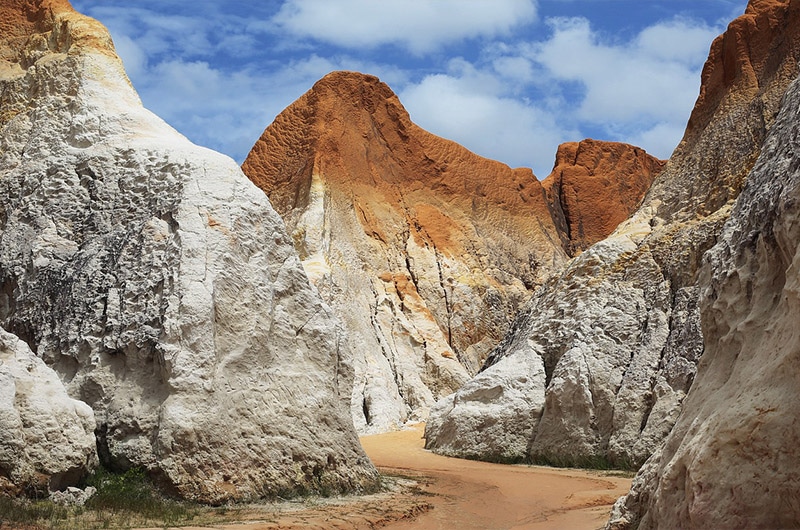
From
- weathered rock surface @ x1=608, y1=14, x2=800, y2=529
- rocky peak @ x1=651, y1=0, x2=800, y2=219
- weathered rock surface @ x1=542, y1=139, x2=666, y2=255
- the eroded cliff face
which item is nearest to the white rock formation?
weathered rock surface @ x1=608, y1=14, x2=800, y2=529

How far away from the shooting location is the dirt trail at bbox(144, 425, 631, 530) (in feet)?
31.9

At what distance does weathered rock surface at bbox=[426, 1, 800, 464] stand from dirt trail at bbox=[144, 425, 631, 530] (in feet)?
4.08

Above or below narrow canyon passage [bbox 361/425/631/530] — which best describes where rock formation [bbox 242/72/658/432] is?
above

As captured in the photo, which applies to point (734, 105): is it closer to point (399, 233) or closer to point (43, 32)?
point (43, 32)

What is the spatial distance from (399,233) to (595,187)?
1355 cm

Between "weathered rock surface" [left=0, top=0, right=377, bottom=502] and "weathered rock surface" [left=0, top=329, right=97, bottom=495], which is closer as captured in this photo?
"weathered rock surface" [left=0, top=329, right=97, bottom=495]

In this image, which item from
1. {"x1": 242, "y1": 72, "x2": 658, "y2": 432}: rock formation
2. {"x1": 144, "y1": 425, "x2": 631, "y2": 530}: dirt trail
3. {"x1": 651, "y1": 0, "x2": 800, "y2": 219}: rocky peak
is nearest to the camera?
{"x1": 144, "y1": 425, "x2": 631, "y2": 530}: dirt trail

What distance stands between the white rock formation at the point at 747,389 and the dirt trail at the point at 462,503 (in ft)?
8.80

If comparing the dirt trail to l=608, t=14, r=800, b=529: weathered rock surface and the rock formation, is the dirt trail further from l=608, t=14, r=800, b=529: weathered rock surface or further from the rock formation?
the rock formation

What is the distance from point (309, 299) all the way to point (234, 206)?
1.51m

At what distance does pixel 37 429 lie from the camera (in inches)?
363

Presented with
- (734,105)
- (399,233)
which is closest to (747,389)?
(734,105)

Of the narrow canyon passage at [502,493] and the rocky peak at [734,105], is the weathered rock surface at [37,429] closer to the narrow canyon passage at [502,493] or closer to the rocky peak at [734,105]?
the narrow canyon passage at [502,493]

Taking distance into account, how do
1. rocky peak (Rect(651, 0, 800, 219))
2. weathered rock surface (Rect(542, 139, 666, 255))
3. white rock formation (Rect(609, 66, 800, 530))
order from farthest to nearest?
weathered rock surface (Rect(542, 139, 666, 255)) → rocky peak (Rect(651, 0, 800, 219)) → white rock formation (Rect(609, 66, 800, 530))
